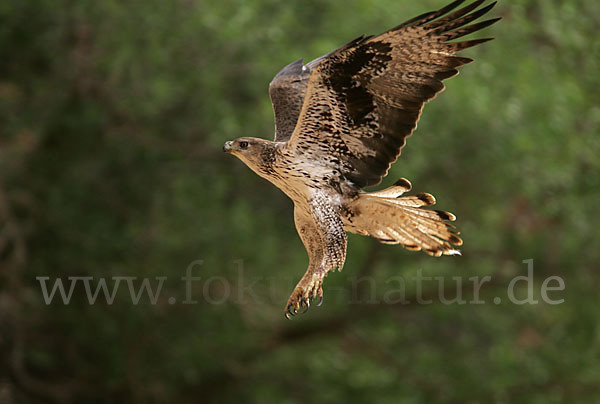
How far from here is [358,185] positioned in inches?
111

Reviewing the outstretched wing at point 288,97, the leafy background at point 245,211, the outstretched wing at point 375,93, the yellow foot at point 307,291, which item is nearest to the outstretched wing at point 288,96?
the outstretched wing at point 288,97

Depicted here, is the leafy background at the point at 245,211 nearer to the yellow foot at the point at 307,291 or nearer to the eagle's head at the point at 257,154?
the eagle's head at the point at 257,154

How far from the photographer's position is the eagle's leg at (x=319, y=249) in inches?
98.0

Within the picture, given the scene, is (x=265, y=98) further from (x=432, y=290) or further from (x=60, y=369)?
(x=60, y=369)

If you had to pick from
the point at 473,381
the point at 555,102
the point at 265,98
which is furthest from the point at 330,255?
the point at 473,381

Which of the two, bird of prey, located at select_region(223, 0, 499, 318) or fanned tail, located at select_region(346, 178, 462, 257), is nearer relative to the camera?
bird of prey, located at select_region(223, 0, 499, 318)

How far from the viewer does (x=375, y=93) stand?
2.81 m

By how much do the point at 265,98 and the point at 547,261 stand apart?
4.31 metres

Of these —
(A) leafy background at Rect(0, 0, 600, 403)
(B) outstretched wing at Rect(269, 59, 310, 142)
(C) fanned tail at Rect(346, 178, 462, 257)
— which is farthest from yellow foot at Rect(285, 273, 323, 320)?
(A) leafy background at Rect(0, 0, 600, 403)

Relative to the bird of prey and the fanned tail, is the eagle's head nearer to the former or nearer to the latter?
the bird of prey

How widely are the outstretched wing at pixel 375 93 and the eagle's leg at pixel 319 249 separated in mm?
→ 232

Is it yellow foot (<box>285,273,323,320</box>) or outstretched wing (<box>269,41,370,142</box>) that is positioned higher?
outstretched wing (<box>269,41,370,142</box>)

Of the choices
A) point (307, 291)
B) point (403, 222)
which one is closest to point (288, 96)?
point (403, 222)

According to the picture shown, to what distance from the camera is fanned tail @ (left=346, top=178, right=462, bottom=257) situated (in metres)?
2.84
